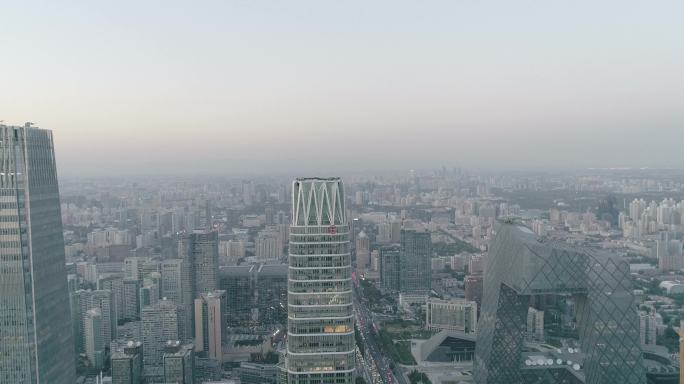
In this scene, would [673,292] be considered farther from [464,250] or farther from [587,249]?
[464,250]

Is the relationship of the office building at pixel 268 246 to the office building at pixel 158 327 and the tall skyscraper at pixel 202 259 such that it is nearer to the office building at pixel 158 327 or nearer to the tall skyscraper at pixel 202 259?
the tall skyscraper at pixel 202 259

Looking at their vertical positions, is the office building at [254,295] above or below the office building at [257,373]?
above

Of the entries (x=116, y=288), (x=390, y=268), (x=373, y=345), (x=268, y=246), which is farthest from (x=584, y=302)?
(x=268, y=246)

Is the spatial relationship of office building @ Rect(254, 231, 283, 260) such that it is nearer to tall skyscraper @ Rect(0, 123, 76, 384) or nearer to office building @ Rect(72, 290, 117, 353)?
office building @ Rect(72, 290, 117, 353)

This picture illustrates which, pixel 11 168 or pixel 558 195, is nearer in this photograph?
pixel 11 168

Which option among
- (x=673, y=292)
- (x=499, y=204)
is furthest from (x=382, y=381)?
(x=499, y=204)

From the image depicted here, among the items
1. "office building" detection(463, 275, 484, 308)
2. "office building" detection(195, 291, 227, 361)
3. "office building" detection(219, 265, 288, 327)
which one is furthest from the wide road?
"office building" detection(195, 291, 227, 361)

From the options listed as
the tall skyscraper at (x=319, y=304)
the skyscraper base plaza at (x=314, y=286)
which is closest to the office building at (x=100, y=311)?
the skyscraper base plaza at (x=314, y=286)
